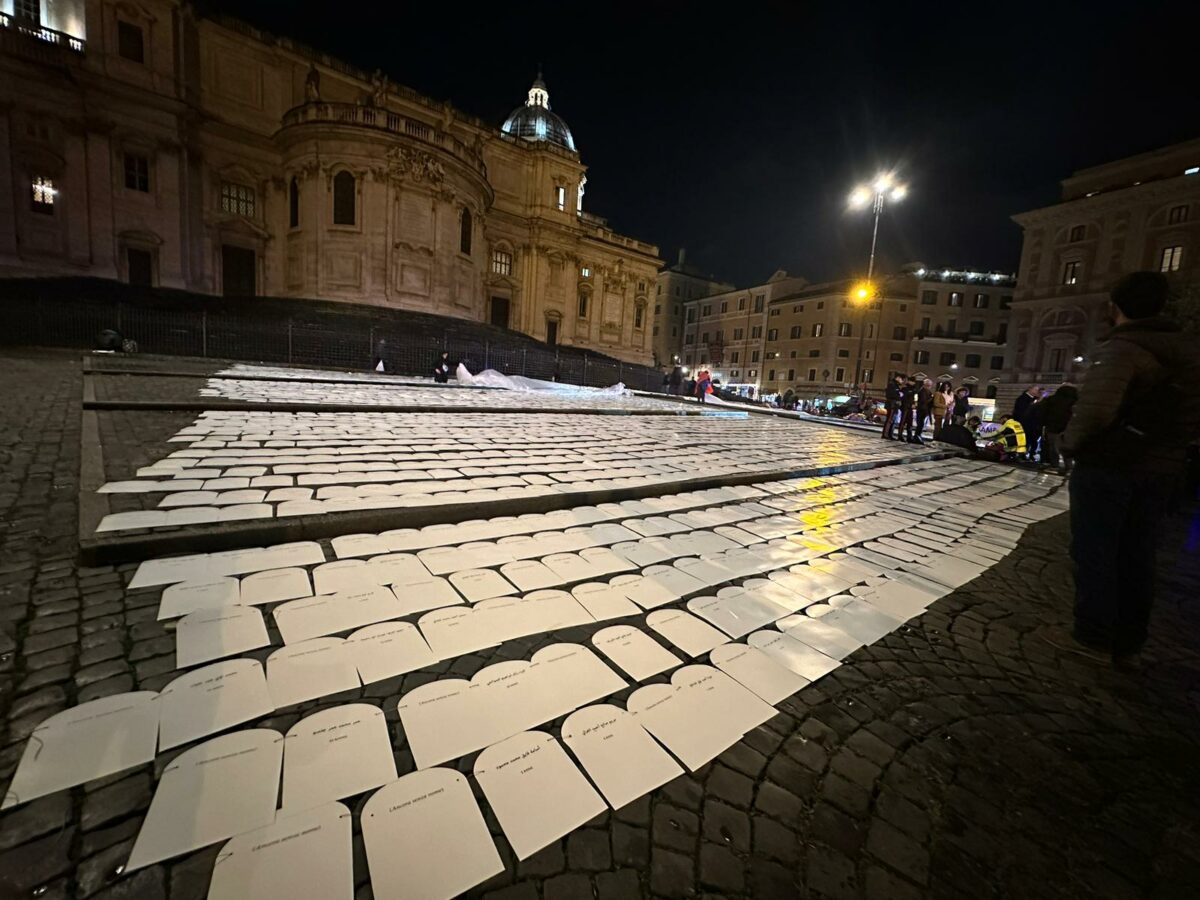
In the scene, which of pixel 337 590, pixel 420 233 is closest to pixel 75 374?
pixel 337 590

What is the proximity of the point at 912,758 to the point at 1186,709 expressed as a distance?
150 cm

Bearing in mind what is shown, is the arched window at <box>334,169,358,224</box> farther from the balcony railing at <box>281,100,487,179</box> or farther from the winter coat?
the winter coat

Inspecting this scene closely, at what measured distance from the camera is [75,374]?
32.4 feet

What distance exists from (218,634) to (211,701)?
1.35 ft

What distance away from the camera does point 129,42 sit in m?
23.6

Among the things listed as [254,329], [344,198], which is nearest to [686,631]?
[254,329]

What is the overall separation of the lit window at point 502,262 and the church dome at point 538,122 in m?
11.6

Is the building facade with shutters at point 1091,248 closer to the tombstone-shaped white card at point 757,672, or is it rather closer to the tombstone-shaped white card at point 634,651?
the tombstone-shaped white card at point 757,672

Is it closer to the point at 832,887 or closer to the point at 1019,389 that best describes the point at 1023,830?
the point at 832,887

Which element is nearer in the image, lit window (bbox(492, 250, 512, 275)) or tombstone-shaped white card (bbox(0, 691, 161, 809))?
tombstone-shaped white card (bbox(0, 691, 161, 809))

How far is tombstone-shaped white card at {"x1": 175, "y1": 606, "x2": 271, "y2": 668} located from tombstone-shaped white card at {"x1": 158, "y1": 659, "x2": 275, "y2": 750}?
8cm

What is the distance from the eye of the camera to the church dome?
1703 inches

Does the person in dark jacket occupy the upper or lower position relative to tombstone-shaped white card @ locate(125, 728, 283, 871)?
upper

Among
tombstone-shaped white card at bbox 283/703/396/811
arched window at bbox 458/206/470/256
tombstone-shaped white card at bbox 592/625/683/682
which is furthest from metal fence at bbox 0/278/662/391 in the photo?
tombstone-shaped white card at bbox 283/703/396/811
